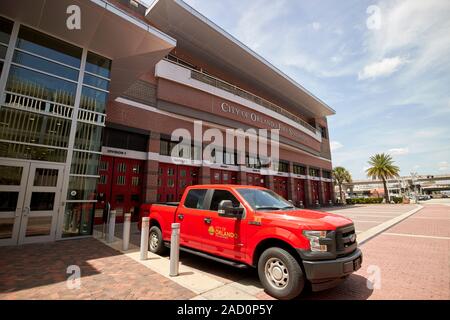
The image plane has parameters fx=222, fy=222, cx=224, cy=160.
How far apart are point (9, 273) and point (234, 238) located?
15.7 ft

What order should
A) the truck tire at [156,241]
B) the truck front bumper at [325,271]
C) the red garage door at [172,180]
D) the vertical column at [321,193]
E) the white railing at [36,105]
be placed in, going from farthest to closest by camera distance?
the vertical column at [321,193] → the red garage door at [172,180] → the white railing at [36,105] → the truck tire at [156,241] → the truck front bumper at [325,271]

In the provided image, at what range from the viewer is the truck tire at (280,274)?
3633 mm

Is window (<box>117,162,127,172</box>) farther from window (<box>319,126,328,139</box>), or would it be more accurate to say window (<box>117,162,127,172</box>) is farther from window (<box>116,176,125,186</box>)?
window (<box>319,126,328,139</box>)

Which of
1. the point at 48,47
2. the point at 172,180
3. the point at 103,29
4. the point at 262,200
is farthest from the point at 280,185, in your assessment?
the point at 48,47

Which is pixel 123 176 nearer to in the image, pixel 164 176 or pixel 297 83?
pixel 164 176

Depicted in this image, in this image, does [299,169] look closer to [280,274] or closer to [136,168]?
[136,168]

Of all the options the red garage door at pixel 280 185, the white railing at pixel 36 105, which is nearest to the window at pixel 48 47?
the white railing at pixel 36 105

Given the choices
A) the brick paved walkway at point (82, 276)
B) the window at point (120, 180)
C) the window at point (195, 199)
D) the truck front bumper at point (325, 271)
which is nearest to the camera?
the truck front bumper at point (325, 271)

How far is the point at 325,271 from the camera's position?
3535 millimetres

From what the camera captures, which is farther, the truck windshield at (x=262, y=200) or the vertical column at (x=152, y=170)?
the vertical column at (x=152, y=170)

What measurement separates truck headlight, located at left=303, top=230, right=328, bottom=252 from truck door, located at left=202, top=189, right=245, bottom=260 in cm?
133

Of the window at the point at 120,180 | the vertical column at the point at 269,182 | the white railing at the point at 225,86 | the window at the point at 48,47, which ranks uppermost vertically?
the white railing at the point at 225,86

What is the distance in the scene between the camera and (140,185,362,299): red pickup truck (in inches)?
143

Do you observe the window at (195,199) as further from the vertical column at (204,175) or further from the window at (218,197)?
the vertical column at (204,175)
